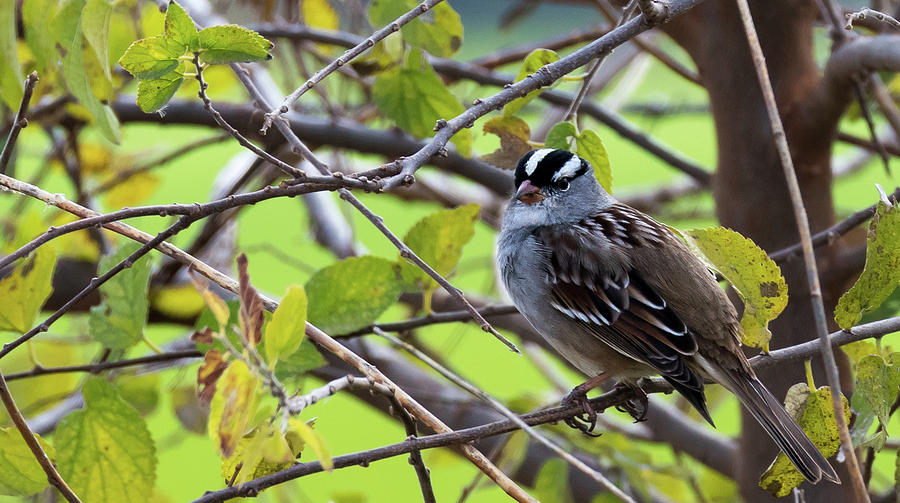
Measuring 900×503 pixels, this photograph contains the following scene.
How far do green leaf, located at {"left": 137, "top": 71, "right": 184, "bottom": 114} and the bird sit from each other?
0.67 m

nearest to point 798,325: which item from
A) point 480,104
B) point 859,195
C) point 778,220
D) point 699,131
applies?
point 778,220

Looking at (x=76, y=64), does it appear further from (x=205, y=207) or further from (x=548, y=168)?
(x=548, y=168)

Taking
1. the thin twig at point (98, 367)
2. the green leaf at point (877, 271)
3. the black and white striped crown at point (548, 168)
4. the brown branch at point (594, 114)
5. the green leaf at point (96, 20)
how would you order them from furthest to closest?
the brown branch at point (594, 114) → the black and white striped crown at point (548, 168) → the thin twig at point (98, 367) → the green leaf at point (96, 20) → the green leaf at point (877, 271)

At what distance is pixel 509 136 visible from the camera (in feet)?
4.42

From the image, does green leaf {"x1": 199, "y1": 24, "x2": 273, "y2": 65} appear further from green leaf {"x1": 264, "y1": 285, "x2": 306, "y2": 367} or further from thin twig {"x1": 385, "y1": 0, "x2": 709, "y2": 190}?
green leaf {"x1": 264, "y1": 285, "x2": 306, "y2": 367}

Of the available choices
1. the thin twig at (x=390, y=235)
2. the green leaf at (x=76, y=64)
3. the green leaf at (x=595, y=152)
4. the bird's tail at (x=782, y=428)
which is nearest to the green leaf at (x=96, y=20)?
the green leaf at (x=76, y=64)

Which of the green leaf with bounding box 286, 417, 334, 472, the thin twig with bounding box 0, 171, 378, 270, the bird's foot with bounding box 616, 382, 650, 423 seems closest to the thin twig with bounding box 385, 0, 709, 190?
the thin twig with bounding box 0, 171, 378, 270

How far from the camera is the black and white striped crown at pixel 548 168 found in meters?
1.77

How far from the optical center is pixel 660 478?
7.18ft

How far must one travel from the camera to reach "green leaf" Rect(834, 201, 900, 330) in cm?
100

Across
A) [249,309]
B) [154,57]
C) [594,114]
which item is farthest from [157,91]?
[594,114]

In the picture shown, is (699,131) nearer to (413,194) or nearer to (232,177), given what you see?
(413,194)

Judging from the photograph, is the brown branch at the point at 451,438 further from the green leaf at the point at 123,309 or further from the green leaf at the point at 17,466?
the green leaf at the point at 123,309

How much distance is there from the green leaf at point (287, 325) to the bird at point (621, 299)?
76 centimetres
